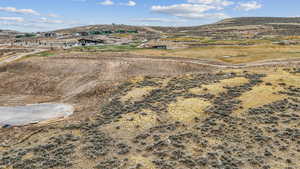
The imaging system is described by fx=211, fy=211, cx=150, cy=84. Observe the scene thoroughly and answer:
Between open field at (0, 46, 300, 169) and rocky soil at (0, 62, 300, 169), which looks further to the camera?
open field at (0, 46, 300, 169)

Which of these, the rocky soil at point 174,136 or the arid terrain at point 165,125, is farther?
the arid terrain at point 165,125

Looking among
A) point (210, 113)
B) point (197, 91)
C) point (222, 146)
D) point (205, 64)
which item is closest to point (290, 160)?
point (222, 146)

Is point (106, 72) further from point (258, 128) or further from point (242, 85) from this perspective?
point (258, 128)

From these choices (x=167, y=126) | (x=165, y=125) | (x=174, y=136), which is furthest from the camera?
(x=165, y=125)

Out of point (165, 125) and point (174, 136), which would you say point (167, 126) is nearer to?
point (165, 125)

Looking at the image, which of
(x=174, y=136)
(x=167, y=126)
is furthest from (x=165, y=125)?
(x=174, y=136)

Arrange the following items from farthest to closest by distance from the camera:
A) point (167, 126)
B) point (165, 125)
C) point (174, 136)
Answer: point (165, 125) < point (167, 126) < point (174, 136)

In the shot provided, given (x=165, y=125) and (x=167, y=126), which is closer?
(x=167, y=126)

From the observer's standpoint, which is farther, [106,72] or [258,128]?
[106,72]
